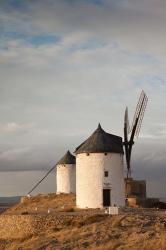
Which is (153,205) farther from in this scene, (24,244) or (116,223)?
(24,244)

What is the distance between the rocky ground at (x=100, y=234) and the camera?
2052 centimetres

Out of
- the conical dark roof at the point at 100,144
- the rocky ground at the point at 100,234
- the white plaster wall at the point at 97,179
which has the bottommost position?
the rocky ground at the point at 100,234

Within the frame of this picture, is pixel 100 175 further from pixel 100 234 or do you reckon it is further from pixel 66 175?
pixel 66 175

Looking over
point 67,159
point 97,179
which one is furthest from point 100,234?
point 67,159

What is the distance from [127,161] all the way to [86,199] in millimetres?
6983

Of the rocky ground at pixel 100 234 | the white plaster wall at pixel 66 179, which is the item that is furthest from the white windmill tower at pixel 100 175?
the white plaster wall at pixel 66 179

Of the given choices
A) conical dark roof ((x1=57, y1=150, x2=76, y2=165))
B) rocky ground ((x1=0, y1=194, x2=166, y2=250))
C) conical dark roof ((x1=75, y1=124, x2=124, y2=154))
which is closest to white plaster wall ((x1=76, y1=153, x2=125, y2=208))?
conical dark roof ((x1=75, y1=124, x2=124, y2=154))

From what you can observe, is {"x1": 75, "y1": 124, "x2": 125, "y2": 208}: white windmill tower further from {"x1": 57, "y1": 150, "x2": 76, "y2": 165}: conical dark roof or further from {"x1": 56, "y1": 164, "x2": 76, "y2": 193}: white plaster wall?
{"x1": 57, "y1": 150, "x2": 76, "y2": 165}: conical dark roof

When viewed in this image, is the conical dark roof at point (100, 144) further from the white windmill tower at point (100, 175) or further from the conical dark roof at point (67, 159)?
the conical dark roof at point (67, 159)

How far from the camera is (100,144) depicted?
32.8 m

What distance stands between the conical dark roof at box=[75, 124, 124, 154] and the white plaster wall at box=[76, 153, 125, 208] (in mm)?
311

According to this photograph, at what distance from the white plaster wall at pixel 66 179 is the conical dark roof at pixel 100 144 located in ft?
45.4

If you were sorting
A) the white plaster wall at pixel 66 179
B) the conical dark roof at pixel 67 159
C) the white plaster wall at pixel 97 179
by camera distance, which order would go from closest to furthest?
the white plaster wall at pixel 97 179, the white plaster wall at pixel 66 179, the conical dark roof at pixel 67 159

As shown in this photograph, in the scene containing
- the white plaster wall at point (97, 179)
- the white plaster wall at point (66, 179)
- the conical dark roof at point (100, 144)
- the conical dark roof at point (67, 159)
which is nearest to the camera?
the white plaster wall at point (97, 179)
